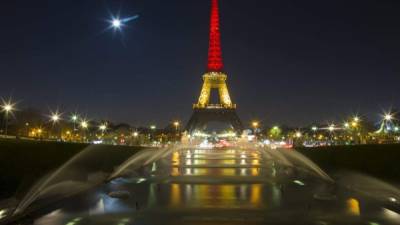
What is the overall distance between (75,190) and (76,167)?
646 centimetres

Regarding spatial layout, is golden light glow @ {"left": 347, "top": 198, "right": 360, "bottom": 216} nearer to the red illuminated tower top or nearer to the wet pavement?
the wet pavement

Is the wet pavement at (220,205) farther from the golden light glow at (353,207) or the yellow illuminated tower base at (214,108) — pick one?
the yellow illuminated tower base at (214,108)

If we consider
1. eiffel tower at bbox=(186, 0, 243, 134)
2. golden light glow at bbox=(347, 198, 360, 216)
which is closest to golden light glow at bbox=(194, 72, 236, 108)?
eiffel tower at bbox=(186, 0, 243, 134)

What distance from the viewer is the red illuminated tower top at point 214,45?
98.4 m

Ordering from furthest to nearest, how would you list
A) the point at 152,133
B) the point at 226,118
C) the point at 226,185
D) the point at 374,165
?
1. the point at 152,133
2. the point at 226,118
3. the point at 374,165
4. the point at 226,185

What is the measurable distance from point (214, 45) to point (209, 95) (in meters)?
10.7

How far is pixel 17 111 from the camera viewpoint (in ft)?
258

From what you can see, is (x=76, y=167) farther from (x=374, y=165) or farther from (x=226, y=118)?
(x=226, y=118)

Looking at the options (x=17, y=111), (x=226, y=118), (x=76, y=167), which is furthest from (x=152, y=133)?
(x=76, y=167)

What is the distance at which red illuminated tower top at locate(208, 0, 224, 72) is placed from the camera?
98375mm

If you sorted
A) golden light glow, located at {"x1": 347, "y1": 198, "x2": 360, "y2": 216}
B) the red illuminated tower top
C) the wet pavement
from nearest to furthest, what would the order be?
the wet pavement
golden light glow, located at {"x1": 347, "y1": 198, "x2": 360, "y2": 216}
the red illuminated tower top

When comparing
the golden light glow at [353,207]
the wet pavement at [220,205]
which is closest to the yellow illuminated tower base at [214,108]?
the wet pavement at [220,205]

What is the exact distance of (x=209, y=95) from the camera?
10281 cm

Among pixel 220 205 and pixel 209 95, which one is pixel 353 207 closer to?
pixel 220 205
